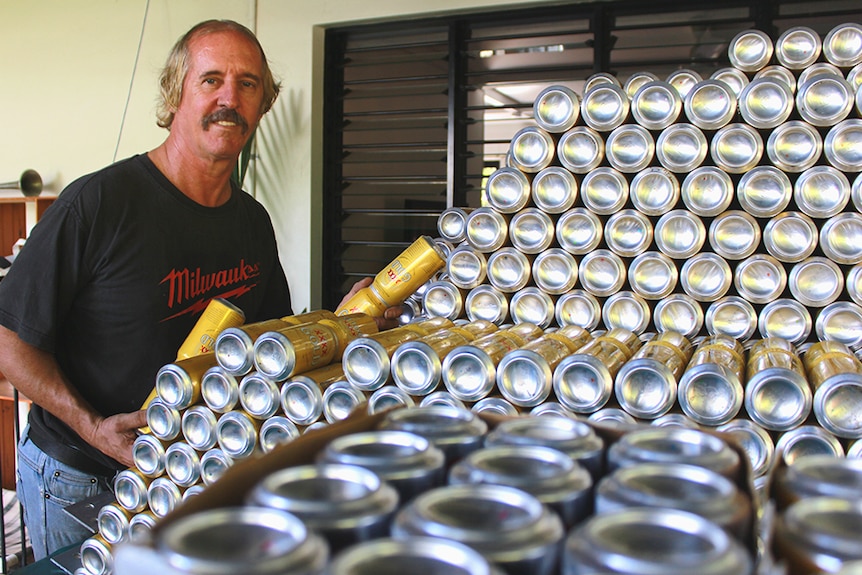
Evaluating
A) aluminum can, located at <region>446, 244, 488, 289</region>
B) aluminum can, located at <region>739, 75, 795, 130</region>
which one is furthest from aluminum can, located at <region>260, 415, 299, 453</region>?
aluminum can, located at <region>739, 75, 795, 130</region>

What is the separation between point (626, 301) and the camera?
5.51 feet

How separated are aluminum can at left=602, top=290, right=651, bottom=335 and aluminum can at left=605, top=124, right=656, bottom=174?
31cm

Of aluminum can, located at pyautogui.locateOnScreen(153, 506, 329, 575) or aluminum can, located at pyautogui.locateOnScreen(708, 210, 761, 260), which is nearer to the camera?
aluminum can, located at pyautogui.locateOnScreen(153, 506, 329, 575)

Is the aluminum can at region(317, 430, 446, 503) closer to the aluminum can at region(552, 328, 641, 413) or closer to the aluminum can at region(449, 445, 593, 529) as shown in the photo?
the aluminum can at region(449, 445, 593, 529)

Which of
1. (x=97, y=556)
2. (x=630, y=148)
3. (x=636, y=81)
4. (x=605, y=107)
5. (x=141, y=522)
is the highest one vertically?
(x=636, y=81)

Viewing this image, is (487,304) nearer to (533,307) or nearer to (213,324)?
(533,307)

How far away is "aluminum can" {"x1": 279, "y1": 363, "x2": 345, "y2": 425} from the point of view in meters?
1.42

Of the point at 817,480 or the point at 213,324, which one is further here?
the point at 213,324

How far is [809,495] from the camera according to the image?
61 cm

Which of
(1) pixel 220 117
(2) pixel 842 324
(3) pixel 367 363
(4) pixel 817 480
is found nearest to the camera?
(4) pixel 817 480

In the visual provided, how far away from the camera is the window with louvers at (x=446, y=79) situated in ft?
10.1

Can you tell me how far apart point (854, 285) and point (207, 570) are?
151 cm

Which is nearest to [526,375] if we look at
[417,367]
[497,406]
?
[497,406]

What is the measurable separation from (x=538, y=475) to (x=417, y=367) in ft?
2.48
